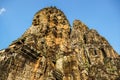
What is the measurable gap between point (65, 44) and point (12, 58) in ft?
104

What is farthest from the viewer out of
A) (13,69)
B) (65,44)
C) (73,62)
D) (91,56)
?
(91,56)

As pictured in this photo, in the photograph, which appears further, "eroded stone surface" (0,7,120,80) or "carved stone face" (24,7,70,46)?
"carved stone face" (24,7,70,46)

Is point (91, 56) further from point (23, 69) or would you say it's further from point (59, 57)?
point (23, 69)

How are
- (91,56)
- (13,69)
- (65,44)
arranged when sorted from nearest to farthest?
(13,69), (65,44), (91,56)

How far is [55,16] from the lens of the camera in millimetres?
88562

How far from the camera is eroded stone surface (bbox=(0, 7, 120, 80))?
48.9m

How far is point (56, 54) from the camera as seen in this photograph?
68.6 metres

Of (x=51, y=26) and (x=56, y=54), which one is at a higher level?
(x=51, y=26)

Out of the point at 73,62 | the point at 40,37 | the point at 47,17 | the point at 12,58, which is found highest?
the point at 47,17

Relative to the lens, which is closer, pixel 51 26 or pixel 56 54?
pixel 56 54

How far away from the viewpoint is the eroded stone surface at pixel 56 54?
160ft

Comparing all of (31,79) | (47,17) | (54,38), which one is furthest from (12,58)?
(47,17)

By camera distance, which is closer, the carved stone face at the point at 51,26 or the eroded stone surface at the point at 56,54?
the eroded stone surface at the point at 56,54

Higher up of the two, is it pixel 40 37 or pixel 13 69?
pixel 40 37
